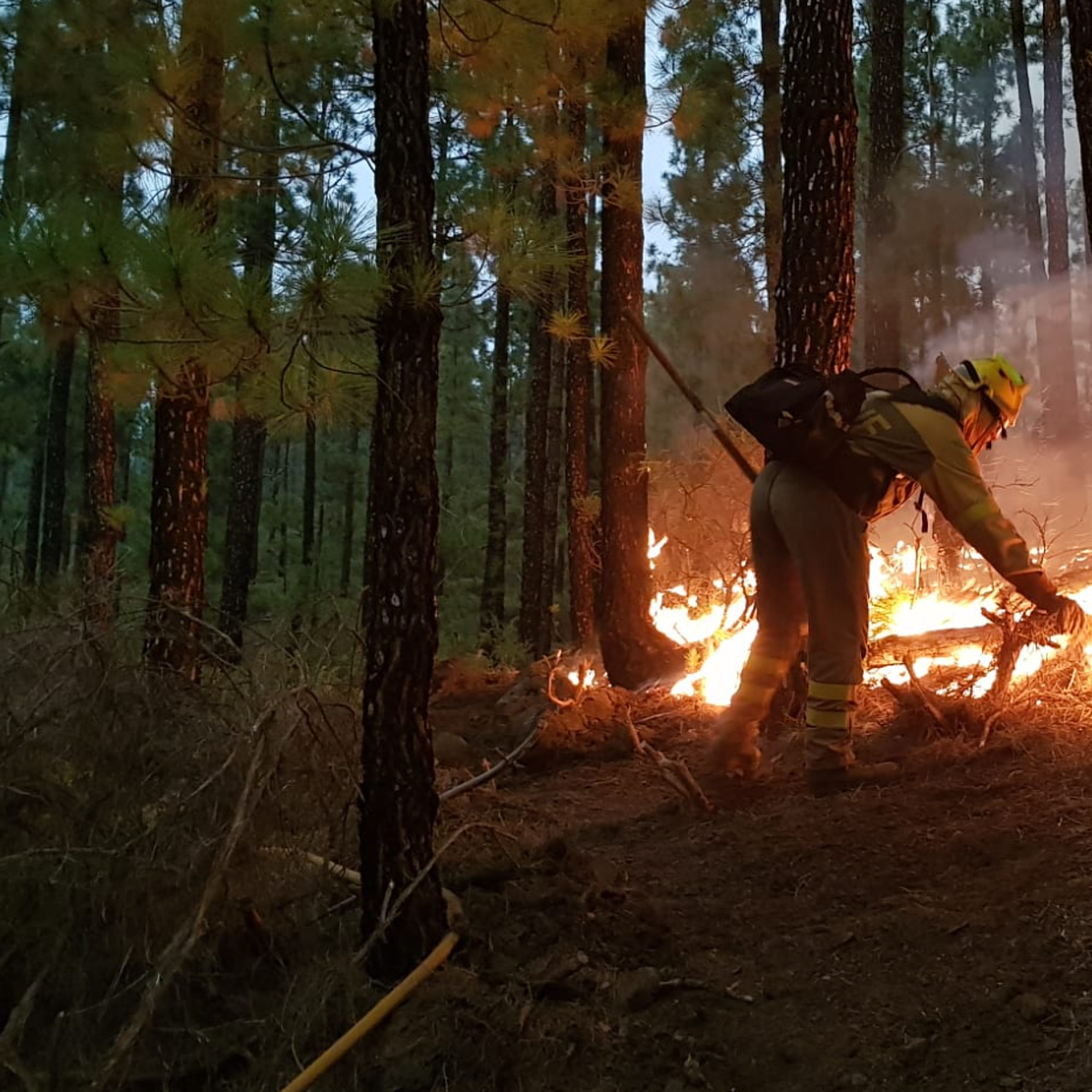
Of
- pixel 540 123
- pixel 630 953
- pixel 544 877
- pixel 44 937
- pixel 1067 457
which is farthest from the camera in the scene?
pixel 1067 457

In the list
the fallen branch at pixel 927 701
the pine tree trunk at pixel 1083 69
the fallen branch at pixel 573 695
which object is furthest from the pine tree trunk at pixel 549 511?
the pine tree trunk at pixel 1083 69

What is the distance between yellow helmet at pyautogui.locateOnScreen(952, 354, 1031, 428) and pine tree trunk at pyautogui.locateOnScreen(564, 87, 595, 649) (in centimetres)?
491

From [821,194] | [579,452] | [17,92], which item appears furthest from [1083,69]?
[17,92]

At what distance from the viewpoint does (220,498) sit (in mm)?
21734

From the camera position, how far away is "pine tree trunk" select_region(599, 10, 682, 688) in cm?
756

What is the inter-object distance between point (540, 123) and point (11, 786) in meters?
6.67

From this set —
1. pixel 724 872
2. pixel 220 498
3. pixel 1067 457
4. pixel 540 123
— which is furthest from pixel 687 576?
pixel 220 498

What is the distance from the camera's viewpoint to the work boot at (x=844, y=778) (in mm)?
4094

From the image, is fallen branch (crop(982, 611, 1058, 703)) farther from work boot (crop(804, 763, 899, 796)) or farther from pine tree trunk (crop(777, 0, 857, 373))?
pine tree trunk (crop(777, 0, 857, 373))

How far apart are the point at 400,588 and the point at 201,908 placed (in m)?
0.99

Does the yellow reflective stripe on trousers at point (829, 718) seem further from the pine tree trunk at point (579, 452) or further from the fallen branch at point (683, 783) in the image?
the pine tree trunk at point (579, 452)

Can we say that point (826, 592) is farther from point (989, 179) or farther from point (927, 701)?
point (989, 179)

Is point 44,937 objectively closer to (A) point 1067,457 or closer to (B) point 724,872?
(B) point 724,872

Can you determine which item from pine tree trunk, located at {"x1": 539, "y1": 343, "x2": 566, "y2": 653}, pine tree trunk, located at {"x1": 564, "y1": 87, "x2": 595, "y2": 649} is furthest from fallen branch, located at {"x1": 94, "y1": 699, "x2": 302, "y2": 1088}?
pine tree trunk, located at {"x1": 539, "y1": 343, "x2": 566, "y2": 653}
